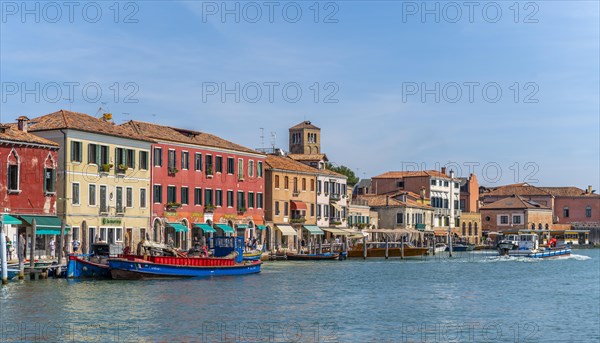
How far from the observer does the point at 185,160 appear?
61.0 meters

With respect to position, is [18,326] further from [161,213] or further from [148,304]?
[161,213]

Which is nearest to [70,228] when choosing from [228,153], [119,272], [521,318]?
[119,272]

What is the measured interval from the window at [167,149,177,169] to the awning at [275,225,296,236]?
→ 43.5 ft

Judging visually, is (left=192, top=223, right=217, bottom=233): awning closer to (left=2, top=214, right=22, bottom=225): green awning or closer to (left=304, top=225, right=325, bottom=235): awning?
(left=304, top=225, right=325, bottom=235): awning

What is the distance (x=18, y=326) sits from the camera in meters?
27.1

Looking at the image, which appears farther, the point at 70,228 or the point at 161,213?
the point at 161,213

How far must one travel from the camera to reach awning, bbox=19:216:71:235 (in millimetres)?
47062

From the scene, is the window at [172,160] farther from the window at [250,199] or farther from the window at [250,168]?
the window at [250,199]

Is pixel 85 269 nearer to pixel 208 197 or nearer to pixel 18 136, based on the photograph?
pixel 18 136

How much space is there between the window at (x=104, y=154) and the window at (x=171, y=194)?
6.04 m

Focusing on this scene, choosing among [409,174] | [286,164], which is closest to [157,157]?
[286,164]

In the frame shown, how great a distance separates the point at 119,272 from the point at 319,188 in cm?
3694

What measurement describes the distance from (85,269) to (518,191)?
101 metres

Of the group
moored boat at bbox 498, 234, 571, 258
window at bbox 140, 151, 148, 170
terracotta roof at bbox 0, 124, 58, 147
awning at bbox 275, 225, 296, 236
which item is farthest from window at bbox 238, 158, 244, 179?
moored boat at bbox 498, 234, 571, 258
